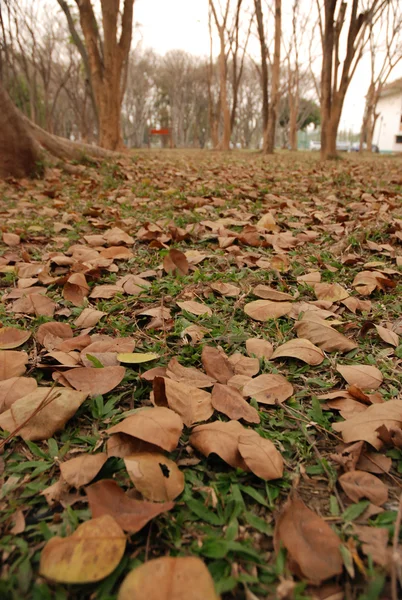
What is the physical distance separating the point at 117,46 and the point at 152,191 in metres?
4.55

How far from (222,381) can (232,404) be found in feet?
0.38

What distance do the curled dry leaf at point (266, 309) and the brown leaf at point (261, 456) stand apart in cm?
60

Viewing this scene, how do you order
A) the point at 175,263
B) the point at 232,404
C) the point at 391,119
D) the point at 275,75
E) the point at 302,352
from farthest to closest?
the point at 391,119, the point at 275,75, the point at 175,263, the point at 302,352, the point at 232,404

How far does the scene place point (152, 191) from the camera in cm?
355

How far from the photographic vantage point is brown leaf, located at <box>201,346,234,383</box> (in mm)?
1028

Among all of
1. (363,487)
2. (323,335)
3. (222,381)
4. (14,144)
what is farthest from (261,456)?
(14,144)

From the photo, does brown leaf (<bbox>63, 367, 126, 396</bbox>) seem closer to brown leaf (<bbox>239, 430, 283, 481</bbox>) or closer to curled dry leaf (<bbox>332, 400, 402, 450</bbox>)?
brown leaf (<bbox>239, 430, 283, 481</bbox>)

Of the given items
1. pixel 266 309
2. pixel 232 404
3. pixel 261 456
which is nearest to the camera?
pixel 261 456

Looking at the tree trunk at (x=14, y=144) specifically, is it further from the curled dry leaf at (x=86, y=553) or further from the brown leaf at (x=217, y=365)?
the curled dry leaf at (x=86, y=553)

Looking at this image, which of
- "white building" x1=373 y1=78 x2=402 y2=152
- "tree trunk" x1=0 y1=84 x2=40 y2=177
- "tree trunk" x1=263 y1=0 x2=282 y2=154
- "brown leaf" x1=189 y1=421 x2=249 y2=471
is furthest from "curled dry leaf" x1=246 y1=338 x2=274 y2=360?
"white building" x1=373 y1=78 x2=402 y2=152

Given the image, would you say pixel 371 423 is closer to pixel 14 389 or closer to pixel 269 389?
pixel 269 389

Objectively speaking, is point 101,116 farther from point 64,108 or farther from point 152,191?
point 64,108

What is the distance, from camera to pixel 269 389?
0.98 m

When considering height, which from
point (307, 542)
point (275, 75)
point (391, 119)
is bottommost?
point (307, 542)
